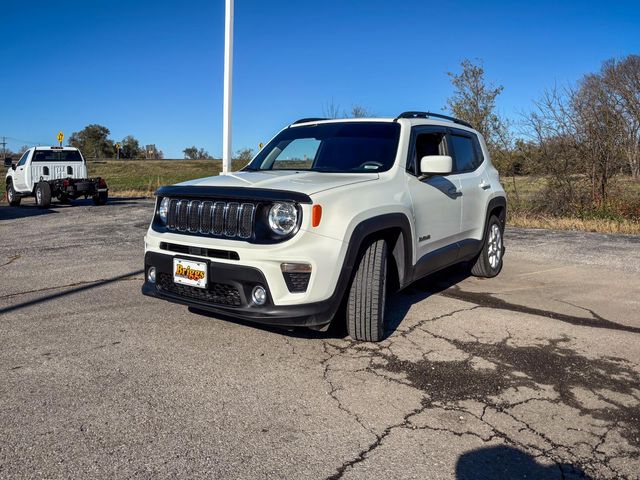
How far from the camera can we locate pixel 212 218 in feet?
12.9

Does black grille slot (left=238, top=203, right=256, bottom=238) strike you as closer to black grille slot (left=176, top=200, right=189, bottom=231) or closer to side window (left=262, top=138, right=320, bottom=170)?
black grille slot (left=176, top=200, right=189, bottom=231)

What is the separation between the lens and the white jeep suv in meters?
3.63

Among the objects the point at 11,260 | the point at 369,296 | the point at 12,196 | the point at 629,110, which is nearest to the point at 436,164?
the point at 369,296

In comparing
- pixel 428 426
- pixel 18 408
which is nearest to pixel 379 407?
pixel 428 426

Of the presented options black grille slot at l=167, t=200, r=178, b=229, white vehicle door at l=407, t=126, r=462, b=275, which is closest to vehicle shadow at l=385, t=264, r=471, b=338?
white vehicle door at l=407, t=126, r=462, b=275

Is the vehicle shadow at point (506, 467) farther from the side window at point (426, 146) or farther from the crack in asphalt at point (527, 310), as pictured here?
the side window at point (426, 146)

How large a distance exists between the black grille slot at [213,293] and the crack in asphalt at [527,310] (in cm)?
277

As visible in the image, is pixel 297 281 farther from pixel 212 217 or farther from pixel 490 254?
pixel 490 254

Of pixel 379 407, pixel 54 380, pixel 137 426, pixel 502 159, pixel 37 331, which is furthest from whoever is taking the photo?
pixel 502 159

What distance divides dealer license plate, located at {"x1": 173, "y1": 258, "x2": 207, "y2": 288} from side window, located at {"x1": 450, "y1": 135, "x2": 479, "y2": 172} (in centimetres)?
309

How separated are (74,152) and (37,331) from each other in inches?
614

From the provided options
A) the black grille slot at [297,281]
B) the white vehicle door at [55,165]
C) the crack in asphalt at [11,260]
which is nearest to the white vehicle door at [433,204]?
the black grille slot at [297,281]

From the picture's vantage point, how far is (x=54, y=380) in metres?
3.43

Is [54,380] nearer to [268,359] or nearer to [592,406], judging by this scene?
[268,359]
